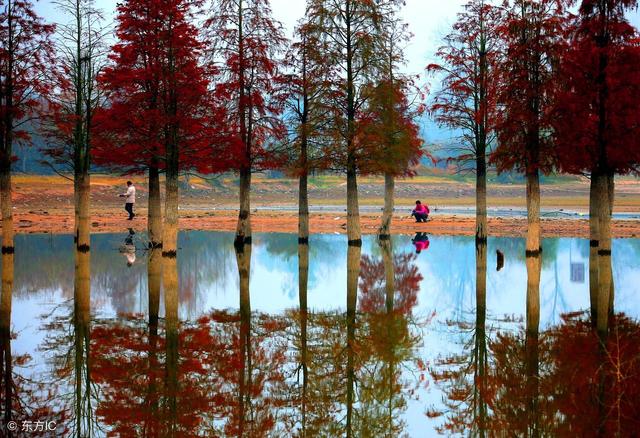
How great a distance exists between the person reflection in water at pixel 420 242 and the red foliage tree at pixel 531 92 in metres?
7.70

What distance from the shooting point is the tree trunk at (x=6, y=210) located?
29.8m

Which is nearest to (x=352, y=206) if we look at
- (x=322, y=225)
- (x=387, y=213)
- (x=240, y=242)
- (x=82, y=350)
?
(x=240, y=242)

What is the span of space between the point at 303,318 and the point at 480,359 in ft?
16.3

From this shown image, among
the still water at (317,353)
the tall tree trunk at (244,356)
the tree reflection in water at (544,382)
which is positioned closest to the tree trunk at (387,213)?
the still water at (317,353)

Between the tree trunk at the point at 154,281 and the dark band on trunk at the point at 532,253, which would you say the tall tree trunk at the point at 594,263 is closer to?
the dark band on trunk at the point at 532,253

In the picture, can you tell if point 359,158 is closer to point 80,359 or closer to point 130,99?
point 130,99

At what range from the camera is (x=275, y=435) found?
936 cm

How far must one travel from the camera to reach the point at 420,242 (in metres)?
39.3

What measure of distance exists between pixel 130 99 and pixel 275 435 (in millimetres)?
22514

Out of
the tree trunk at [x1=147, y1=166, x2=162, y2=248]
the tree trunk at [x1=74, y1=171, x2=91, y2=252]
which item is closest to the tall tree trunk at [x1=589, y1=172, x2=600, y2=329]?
the tree trunk at [x1=147, y1=166, x2=162, y2=248]

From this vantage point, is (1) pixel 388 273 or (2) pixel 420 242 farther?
(2) pixel 420 242

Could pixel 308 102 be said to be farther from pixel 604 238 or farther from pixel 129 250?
pixel 604 238

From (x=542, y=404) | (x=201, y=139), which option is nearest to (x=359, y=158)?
(x=201, y=139)

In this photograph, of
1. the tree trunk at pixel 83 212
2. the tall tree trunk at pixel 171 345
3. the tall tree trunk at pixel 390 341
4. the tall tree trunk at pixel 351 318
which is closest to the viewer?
the tall tree trunk at pixel 171 345
